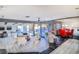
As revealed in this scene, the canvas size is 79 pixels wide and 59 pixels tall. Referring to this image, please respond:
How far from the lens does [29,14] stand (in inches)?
97.7

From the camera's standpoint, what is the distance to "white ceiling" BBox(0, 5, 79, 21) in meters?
2.42

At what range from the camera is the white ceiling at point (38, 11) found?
2.42 metres

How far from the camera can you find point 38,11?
2.46m

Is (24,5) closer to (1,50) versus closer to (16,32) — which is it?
(16,32)

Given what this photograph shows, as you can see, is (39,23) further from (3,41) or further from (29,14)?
(3,41)

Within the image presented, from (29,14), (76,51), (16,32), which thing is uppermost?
(29,14)

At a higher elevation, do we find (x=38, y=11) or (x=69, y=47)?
(x=38, y=11)

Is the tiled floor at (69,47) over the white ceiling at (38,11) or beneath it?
beneath

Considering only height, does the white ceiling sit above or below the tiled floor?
above

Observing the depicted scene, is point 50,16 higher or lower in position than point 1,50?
higher

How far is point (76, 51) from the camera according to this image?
2504 mm
